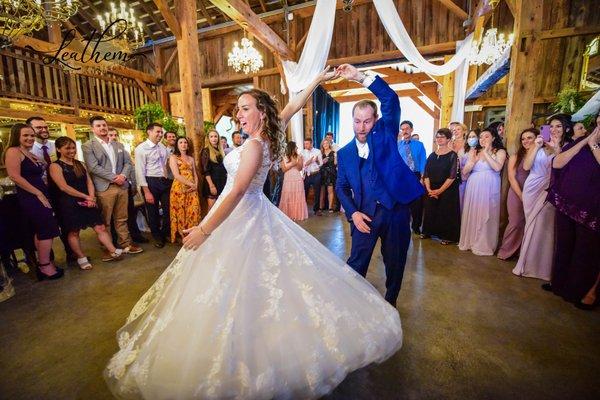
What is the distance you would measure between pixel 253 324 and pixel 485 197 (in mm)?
3536

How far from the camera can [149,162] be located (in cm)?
403

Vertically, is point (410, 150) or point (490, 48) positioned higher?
point (490, 48)

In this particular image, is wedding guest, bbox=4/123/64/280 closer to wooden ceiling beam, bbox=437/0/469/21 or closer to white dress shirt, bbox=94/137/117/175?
white dress shirt, bbox=94/137/117/175

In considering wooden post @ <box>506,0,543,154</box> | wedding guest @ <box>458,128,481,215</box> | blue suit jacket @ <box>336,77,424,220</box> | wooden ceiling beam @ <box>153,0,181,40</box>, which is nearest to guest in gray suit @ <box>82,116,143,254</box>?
wooden ceiling beam @ <box>153,0,181,40</box>

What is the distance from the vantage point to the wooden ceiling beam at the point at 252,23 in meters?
4.83

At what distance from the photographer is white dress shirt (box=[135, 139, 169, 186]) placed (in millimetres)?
3951

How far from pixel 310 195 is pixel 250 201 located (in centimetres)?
656

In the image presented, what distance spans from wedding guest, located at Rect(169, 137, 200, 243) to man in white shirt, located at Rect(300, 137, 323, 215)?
9.91ft

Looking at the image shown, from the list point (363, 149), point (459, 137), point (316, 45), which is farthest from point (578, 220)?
point (316, 45)

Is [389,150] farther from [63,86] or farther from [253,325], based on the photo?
[63,86]

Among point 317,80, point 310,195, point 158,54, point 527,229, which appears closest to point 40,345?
point 317,80

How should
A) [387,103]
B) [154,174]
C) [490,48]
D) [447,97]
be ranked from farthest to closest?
[447,97], [490,48], [154,174], [387,103]

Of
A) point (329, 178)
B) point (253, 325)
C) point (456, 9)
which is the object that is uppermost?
point (456, 9)

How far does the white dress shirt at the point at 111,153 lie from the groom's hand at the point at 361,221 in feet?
11.0
